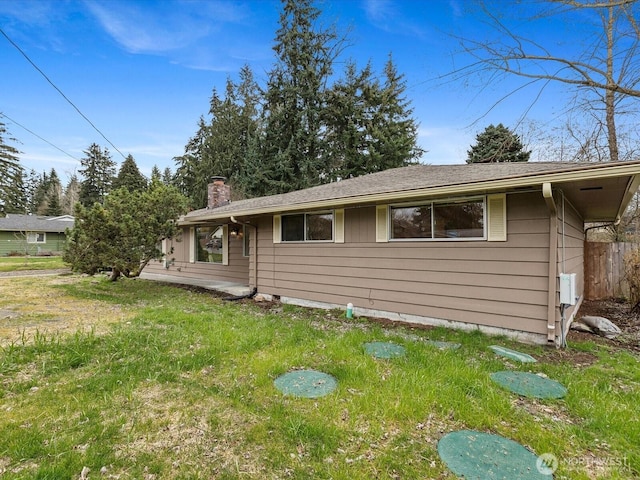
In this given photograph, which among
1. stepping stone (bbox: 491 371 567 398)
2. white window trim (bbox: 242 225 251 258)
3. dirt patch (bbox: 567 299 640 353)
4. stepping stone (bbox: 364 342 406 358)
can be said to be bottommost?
dirt patch (bbox: 567 299 640 353)

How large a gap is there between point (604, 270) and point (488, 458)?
32.3ft

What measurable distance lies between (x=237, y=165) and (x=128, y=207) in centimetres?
1673

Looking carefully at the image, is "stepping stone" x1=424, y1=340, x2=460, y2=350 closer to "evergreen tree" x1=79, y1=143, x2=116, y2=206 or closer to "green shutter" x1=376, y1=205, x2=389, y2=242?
"green shutter" x1=376, y1=205, x2=389, y2=242

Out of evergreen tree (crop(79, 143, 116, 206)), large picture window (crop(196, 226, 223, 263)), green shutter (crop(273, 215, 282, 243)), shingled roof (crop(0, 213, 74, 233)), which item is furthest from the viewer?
evergreen tree (crop(79, 143, 116, 206))

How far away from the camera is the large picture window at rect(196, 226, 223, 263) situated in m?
10.8

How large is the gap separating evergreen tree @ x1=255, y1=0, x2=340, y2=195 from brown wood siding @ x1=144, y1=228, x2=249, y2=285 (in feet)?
28.0

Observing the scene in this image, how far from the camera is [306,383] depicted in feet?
10.3

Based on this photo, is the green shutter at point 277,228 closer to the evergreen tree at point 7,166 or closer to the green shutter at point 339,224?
the green shutter at point 339,224

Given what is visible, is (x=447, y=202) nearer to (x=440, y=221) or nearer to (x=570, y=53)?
(x=440, y=221)

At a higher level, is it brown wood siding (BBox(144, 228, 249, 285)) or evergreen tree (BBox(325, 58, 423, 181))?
evergreen tree (BBox(325, 58, 423, 181))

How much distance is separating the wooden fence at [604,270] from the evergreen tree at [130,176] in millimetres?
35063

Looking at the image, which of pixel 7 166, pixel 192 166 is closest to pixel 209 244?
pixel 192 166

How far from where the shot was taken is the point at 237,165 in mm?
23875

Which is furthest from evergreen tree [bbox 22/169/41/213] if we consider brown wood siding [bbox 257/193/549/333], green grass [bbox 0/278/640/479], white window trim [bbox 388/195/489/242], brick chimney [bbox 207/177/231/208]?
white window trim [bbox 388/195/489/242]
